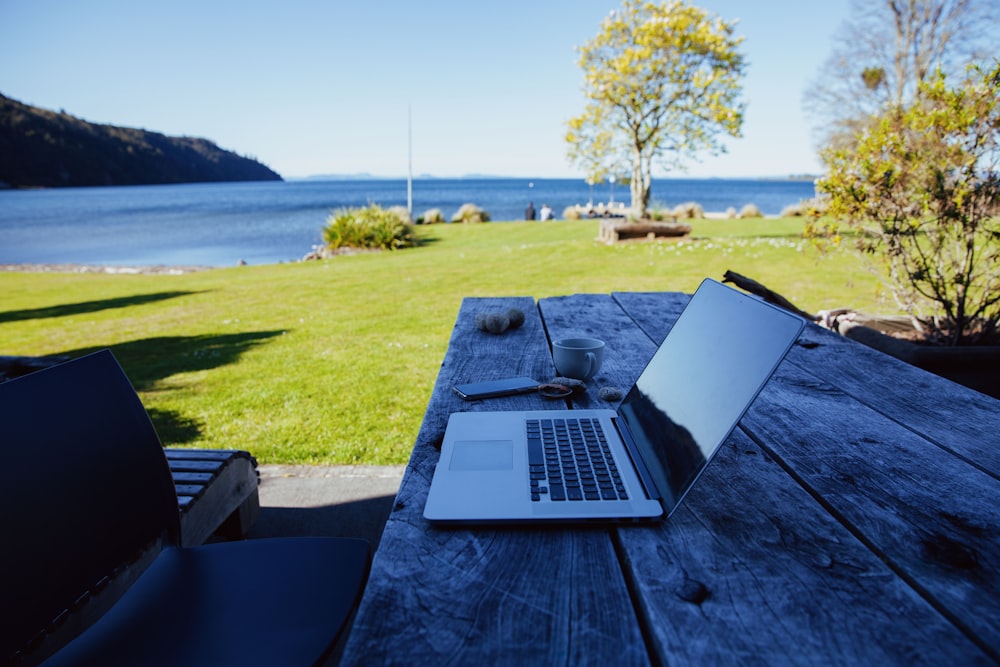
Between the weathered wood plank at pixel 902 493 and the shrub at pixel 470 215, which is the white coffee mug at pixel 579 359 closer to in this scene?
the weathered wood plank at pixel 902 493

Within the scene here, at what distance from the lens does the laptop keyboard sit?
100cm

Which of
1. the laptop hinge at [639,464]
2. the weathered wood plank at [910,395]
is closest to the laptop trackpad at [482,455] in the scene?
the laptop hinge at [639,464]

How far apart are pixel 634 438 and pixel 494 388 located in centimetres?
48

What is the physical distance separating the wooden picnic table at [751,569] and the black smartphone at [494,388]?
0.20 m

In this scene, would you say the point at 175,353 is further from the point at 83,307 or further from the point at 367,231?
the point at 367,231

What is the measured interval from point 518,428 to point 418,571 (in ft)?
1.73

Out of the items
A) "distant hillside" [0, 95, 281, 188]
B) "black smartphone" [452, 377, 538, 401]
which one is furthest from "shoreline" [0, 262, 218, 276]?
"distant hillside" [0, 95, 281, 188]

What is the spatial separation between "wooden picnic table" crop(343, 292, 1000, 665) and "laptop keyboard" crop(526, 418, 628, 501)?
8 cm

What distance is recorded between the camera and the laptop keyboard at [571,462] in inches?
39.6

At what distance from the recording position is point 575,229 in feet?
57.9

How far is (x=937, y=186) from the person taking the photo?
142 inches

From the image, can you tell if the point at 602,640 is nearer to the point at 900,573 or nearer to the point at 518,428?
the point at 900,573

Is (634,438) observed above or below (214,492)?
above

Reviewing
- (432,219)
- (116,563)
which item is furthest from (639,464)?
(432,219)
